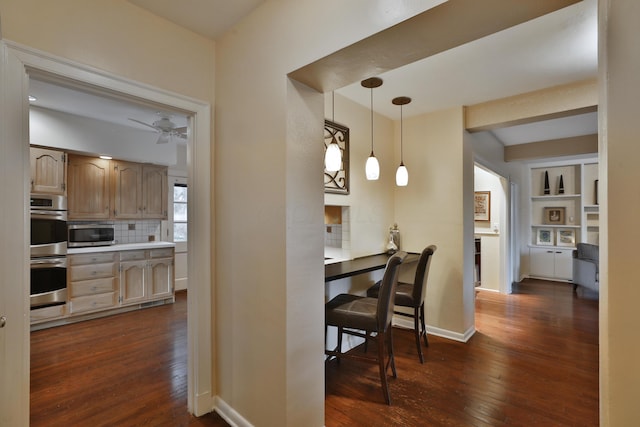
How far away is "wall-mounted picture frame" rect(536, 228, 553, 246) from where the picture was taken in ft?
21.3

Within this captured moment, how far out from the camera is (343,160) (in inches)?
121

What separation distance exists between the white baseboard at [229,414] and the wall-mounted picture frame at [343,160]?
6.00ft

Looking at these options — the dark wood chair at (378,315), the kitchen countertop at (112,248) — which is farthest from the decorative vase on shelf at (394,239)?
the kitchen countertop at (112,248)

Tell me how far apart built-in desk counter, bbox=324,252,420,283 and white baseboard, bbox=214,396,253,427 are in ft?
3.24

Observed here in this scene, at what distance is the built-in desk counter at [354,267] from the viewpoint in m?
2.33

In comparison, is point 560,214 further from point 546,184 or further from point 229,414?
point 229,414

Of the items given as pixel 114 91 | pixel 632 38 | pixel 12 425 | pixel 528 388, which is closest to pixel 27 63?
pixel 114 91

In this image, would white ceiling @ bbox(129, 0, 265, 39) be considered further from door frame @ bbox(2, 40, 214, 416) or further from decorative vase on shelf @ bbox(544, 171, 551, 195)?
decorative vase on shelf @ bbox(544, 171, 551, 195)

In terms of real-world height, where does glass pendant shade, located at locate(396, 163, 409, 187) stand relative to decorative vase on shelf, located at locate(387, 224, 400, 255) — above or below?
above

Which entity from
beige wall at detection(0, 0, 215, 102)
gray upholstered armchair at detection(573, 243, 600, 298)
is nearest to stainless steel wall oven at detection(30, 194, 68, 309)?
beige wall at detection(0, 0, 215, 102)

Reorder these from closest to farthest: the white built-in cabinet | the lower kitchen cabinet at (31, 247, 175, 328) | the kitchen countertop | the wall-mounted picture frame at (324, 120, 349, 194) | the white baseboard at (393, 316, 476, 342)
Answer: the wall-mounted picture frame at (324, 120, 349, 194) < the white baseboard at (393, 316, 476, 342) < the lower kitchen cabinet at (31, 247, 175, 328) < the kitchen countertop < the white built-in cabinet

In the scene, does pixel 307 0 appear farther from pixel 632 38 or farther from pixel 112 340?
pixel 112 340

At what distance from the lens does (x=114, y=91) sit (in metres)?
1.67

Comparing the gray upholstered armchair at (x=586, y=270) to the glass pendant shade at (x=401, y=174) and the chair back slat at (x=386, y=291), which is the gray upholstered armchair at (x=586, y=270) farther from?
the chair back slat at (x=386, y=291)
